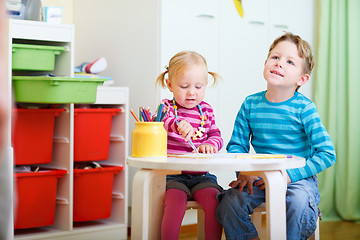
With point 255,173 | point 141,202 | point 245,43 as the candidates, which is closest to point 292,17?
point 245,43

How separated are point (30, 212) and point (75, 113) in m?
0.49

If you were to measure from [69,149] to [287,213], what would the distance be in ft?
3.97

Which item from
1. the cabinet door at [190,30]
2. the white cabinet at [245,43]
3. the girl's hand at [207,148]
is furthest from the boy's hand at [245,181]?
the white cabinet at [245,43]

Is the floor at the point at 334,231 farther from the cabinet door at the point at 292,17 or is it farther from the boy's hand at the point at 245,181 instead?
the cabinet door at the point at 292,17

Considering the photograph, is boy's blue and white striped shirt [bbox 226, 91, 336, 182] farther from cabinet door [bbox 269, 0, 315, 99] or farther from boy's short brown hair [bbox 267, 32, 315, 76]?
cabinet door [bbox 269, 0, 315, 99]

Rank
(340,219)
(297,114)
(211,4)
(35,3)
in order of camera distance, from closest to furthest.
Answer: (297,114)
(35,3)
(211,4)
(340,219)

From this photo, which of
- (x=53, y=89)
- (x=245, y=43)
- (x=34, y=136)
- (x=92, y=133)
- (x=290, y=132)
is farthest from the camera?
(x=245, y=43)

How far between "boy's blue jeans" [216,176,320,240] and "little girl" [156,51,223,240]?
5 centimetres

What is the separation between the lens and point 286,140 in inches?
56.9

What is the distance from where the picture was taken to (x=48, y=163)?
2.32 m

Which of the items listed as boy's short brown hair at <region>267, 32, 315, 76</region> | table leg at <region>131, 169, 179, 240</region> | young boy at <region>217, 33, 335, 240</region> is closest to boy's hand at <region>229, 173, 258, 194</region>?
young boy at <region>217, 33, 335, 240</region>

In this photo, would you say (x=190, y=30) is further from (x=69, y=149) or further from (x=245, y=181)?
(x=245, y=181)

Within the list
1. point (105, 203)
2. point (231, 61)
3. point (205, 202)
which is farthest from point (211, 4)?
point (205, 202)

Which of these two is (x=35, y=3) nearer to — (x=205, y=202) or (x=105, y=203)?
(x=105, y=203)
